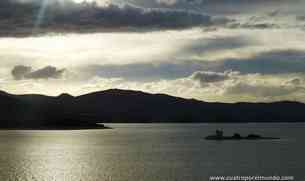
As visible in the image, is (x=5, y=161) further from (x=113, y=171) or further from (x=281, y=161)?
(x=281, y=161)

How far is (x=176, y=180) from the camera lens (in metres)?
95.2

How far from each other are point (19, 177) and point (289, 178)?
49.4 metres

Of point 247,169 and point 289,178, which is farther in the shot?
point 247,169

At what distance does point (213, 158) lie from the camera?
13738 centimetres

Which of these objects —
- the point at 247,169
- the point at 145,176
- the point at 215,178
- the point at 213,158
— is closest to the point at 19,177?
the point at 145,176

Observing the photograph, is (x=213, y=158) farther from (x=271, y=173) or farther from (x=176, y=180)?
(x=176, y=180)

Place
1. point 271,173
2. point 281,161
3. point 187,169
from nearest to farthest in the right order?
point 271,173, point 187,169, point 281,161

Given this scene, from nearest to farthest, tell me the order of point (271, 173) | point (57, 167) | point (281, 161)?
point (271, 173) < point (57, 167) < point (281, 161)

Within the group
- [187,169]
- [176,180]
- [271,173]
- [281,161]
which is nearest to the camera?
[176,180]

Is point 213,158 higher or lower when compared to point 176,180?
higher

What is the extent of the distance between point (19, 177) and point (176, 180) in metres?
29.5

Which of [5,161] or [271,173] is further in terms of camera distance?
[5,161]

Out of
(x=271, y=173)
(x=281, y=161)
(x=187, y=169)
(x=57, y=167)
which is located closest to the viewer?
(x=271, y=173)

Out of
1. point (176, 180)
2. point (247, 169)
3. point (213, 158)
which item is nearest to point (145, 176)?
point (176, 180)
